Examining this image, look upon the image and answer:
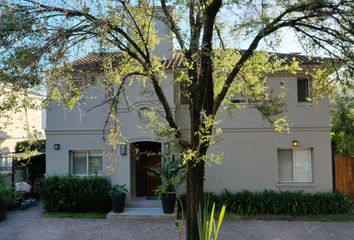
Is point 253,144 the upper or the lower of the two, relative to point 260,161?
upper

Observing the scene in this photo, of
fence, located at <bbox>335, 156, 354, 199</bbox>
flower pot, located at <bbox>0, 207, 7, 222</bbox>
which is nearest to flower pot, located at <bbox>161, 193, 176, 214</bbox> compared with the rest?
flower pot, located at <bbox>0, 207, 7, 222</bbox>

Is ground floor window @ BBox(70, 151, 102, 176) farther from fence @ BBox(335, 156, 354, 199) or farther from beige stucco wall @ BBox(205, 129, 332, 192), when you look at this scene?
fence @ BBox(335, 156, 354, 199)

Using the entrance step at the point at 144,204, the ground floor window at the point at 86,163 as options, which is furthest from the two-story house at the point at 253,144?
the entrance step at the point at 144,204

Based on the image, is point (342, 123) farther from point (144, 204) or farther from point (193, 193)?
point (193, 193)

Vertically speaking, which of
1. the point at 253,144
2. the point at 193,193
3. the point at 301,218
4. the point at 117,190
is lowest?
the point at 301,218

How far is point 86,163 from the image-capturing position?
663 inches

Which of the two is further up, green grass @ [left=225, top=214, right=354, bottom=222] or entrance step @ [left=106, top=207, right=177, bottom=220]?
entrance step @ [left=106, top=207, right=177, bottom=220]

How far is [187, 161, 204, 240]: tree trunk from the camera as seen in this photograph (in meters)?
8.83

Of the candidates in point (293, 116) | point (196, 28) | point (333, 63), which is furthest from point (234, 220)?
point (196, 28)

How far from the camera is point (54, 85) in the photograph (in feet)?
25.5

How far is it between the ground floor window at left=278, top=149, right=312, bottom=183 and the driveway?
2.88 metres

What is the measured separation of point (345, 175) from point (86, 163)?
38.4 ft

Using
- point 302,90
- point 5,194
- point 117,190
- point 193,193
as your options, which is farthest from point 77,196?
point 302,90

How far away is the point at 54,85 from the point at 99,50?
4.27 ft
